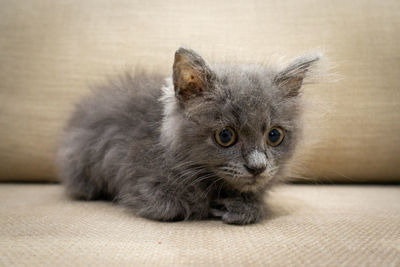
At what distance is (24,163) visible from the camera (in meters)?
2.29

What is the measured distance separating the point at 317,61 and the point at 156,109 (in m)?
0.70

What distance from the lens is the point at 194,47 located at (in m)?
2.25

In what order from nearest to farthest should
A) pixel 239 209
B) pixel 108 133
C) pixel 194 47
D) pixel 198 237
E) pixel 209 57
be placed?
pixel 198 237 → pixel 239 209 → pixel 108 133 → pixel 209 57 → pixel 194 47

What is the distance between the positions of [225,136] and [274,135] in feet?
0.66

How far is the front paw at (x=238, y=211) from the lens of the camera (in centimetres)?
141

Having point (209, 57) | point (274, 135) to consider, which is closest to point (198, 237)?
point (274, 135)

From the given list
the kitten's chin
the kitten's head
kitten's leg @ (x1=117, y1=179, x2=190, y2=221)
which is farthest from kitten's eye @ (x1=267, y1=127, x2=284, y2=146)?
kitten's leg @ (x1=117, y1=179, x2=190, y2=221)

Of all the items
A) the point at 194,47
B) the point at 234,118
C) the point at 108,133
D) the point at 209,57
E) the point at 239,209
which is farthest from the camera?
the point at 194,47

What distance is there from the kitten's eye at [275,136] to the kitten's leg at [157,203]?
0.41 meters

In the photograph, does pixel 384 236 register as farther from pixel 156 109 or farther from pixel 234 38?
pixel 234 38

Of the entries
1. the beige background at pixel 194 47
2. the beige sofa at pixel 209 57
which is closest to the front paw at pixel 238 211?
the beige sofa at pixel 209 57

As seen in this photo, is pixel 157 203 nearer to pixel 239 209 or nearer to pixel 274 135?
pixel 239 209

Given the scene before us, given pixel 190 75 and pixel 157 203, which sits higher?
pixel 190 75

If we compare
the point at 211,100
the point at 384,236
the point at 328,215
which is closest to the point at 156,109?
the point at 211,100
